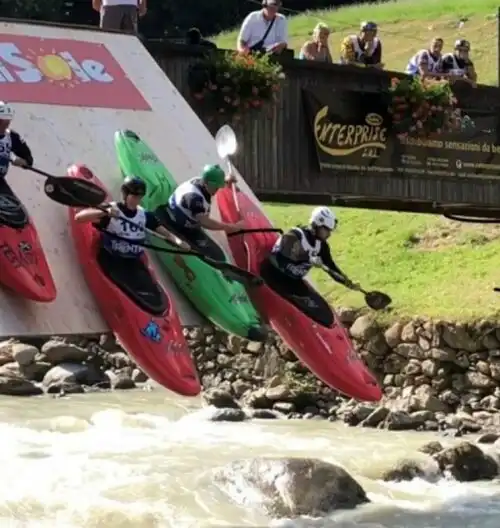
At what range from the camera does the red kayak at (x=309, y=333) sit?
9.22 meters

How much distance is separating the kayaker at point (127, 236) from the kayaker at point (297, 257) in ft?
2.99

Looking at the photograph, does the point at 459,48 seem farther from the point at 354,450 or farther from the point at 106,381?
the point at 106,381

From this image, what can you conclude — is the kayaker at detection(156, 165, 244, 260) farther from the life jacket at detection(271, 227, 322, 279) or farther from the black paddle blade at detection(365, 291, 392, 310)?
the black paddle blade at detection(365, 291, 392, 310)

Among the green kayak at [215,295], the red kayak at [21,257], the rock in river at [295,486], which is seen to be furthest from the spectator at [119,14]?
the rock in river at [295,486]

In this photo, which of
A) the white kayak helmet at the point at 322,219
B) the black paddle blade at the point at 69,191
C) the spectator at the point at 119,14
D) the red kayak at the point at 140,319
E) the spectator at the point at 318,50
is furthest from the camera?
the spectator at the point at 318,50

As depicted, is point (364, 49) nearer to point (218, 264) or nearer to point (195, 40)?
point (195, 40)

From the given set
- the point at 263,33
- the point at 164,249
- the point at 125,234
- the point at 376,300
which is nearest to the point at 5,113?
the point at 125,234

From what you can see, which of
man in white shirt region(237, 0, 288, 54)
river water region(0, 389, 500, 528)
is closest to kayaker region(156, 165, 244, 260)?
man in white shirt region(237, 0, 288, 54)

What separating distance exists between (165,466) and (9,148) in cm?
693

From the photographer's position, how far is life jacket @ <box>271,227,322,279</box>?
30.0 ft

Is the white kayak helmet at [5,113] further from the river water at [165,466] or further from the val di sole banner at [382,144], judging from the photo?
→ the river water at [165,466]

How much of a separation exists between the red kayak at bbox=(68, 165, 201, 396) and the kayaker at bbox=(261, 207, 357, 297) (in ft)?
3.28

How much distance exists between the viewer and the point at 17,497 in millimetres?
12859

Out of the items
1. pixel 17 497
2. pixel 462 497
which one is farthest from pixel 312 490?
pixel 17 497
